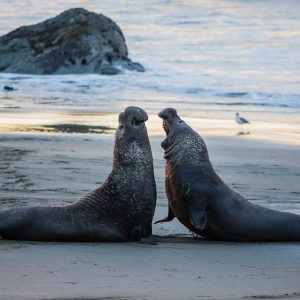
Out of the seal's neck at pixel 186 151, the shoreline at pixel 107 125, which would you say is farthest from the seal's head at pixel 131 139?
the shoreline at pixel 107 125

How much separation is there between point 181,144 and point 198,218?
0.78 m

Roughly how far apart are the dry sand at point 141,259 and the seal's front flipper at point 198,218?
133 millimetres

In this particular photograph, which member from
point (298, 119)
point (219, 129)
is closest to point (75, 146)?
point (219, 129)

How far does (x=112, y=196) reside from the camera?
744 cm

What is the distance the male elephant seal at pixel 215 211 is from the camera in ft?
24.7

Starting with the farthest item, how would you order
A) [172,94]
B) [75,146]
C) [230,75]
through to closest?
[230,75] → [172,94] → [75,146]

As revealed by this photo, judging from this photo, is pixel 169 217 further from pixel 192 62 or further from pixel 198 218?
pixel 192 62

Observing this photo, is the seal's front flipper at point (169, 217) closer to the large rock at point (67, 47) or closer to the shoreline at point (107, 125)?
the shoreline at point (107, 125)

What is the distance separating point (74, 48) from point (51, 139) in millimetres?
20682

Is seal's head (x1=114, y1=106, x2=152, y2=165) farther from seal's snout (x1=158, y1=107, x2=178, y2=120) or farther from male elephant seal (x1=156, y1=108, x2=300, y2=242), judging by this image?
seal's snout (x1=158, y1=107, x2=178, y2=120)

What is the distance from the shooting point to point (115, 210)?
737 cm

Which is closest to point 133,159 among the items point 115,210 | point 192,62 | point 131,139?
point 131,139

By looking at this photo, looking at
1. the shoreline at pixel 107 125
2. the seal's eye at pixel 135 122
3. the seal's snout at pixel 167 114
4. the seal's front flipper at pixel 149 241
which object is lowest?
the seal's front flipper at pixel 149 241

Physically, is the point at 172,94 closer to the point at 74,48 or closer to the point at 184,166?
the point at 74,48
